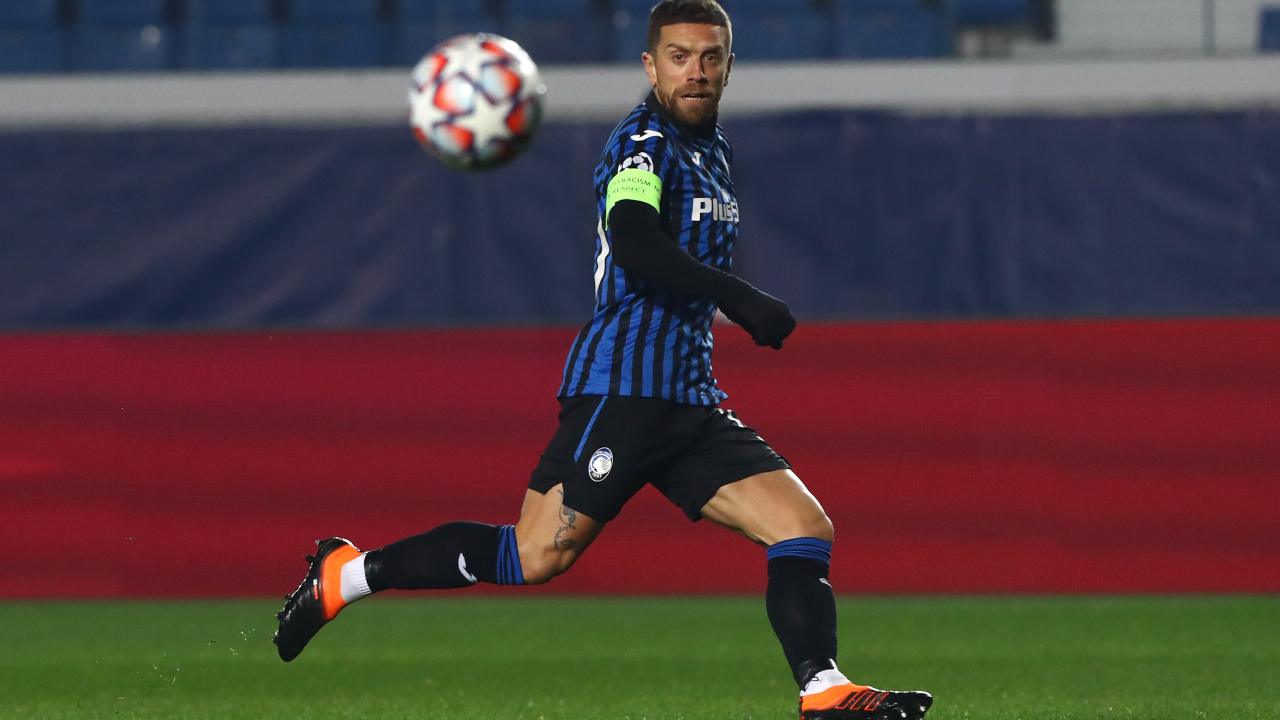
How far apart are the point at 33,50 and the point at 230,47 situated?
1647 millimetres

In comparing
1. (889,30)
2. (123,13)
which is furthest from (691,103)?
(123,13)

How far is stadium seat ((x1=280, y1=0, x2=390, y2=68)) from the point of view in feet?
48.5

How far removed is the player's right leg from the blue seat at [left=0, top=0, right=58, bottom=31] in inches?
462

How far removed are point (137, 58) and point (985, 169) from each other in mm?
7274

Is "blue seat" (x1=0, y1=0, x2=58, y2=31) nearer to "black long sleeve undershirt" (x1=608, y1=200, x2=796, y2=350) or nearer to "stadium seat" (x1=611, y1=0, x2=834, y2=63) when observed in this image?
"stadium seat" (x1=611, y1=0, x2=834, y2=63)

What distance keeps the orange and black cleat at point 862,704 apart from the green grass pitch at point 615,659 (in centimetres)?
108

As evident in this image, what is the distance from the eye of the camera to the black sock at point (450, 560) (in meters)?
4.51

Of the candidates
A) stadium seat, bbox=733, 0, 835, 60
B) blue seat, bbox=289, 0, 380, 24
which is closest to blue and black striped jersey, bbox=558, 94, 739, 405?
stadium seat, bbox=733, 0, 835, 60

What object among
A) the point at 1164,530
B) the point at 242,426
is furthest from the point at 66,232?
the point at 1164,530

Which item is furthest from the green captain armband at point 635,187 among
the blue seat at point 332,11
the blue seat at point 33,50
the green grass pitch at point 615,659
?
the blue seat at point 33,50

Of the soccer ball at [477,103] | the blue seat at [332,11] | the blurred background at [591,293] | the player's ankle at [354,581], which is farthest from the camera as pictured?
the blue seat at [332,11]

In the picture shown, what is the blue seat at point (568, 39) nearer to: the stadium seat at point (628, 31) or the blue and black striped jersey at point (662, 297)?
the stadium seat at point (628, 31)

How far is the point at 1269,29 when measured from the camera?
14.3m

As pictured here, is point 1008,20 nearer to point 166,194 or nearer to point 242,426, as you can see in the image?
point 166,194
